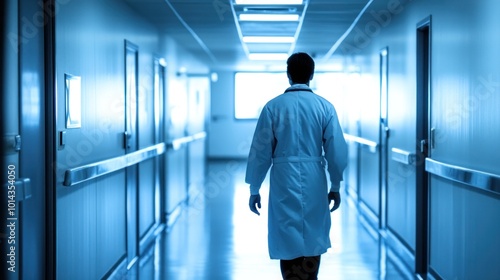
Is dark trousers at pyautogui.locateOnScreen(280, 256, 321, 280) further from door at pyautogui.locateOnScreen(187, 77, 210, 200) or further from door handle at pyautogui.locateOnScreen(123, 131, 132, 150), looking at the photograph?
door at pyautogui.locateOnScreen(187, 77, 210, 200)

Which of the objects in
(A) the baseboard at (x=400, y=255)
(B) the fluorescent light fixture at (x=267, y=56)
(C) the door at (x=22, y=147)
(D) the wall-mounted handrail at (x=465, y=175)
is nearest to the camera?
(C) the door at (x=22, y=147)

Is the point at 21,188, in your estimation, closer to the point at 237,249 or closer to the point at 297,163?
the point at 297,163

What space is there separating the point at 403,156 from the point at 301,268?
2534 mm

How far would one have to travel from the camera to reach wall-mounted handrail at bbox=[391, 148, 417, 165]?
17.7 feet

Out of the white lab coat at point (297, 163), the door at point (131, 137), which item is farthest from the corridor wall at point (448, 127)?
the door at point (131, 137)

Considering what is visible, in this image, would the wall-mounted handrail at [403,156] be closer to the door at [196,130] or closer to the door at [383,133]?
the door at [383,133]

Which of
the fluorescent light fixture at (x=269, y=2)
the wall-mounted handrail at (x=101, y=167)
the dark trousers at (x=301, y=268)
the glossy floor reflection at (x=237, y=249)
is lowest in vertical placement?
the glossy floor reflection at (x=237, y=249)

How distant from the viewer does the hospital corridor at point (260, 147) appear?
338 centimetres

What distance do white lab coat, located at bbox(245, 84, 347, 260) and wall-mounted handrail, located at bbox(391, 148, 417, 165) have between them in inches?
84.5

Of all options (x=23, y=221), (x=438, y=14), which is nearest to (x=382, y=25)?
(x=438, y=14)

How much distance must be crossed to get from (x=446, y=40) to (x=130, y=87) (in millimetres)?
2971

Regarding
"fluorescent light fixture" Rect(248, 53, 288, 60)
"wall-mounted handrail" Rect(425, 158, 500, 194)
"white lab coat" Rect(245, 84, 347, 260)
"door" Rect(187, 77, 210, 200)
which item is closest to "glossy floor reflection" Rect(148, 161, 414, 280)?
"wall-mounted handrail" Rect(425, 158, 500, 194)

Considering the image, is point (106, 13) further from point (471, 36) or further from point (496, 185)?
point (496, 185)

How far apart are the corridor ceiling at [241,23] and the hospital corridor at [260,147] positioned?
4 cm
